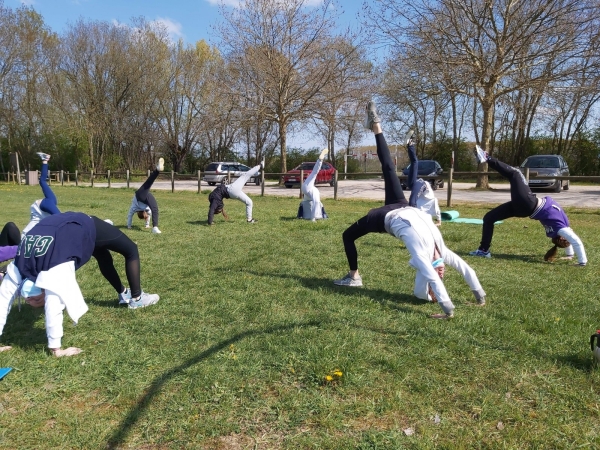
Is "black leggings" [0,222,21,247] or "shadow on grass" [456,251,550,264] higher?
"black leggings" [0,222,21,247]

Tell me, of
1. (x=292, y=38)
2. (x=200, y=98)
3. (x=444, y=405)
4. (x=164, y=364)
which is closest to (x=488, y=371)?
(x=444, y=405)

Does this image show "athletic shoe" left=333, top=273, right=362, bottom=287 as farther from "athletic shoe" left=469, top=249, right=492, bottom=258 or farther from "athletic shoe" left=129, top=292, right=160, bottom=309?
"athletic shoe" left=469, top=249, right=492, bottom=258

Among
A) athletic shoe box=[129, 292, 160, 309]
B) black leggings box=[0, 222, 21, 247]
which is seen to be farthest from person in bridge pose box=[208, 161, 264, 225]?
athletic shoe box=[129, 292, 160, 309]

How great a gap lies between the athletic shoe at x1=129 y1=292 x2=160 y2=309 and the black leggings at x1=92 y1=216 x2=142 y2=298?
6 cm

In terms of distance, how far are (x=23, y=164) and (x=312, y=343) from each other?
43.3 metres

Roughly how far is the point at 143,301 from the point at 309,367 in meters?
2.38

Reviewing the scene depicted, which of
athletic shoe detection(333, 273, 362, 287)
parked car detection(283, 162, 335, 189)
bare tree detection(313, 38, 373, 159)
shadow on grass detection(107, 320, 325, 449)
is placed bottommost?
shadow on grass detection(107, 320, 325, 449)

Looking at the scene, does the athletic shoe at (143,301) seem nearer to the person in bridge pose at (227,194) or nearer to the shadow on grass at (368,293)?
the shadow on grass at (368,293)

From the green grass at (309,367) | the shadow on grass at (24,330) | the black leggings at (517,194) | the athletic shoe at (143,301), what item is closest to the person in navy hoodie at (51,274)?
the shadow on grass at (24,330)

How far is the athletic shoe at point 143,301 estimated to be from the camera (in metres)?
5.01

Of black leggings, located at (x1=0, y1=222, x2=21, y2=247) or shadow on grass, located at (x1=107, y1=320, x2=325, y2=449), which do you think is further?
black leggings, located at (x1=0, y1=222, x2=21, y2=247)

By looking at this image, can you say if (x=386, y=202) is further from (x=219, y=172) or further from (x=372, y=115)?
(x=219, y=172)

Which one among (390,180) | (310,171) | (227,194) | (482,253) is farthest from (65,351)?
(310,171)

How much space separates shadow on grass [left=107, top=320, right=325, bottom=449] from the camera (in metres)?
2.83
